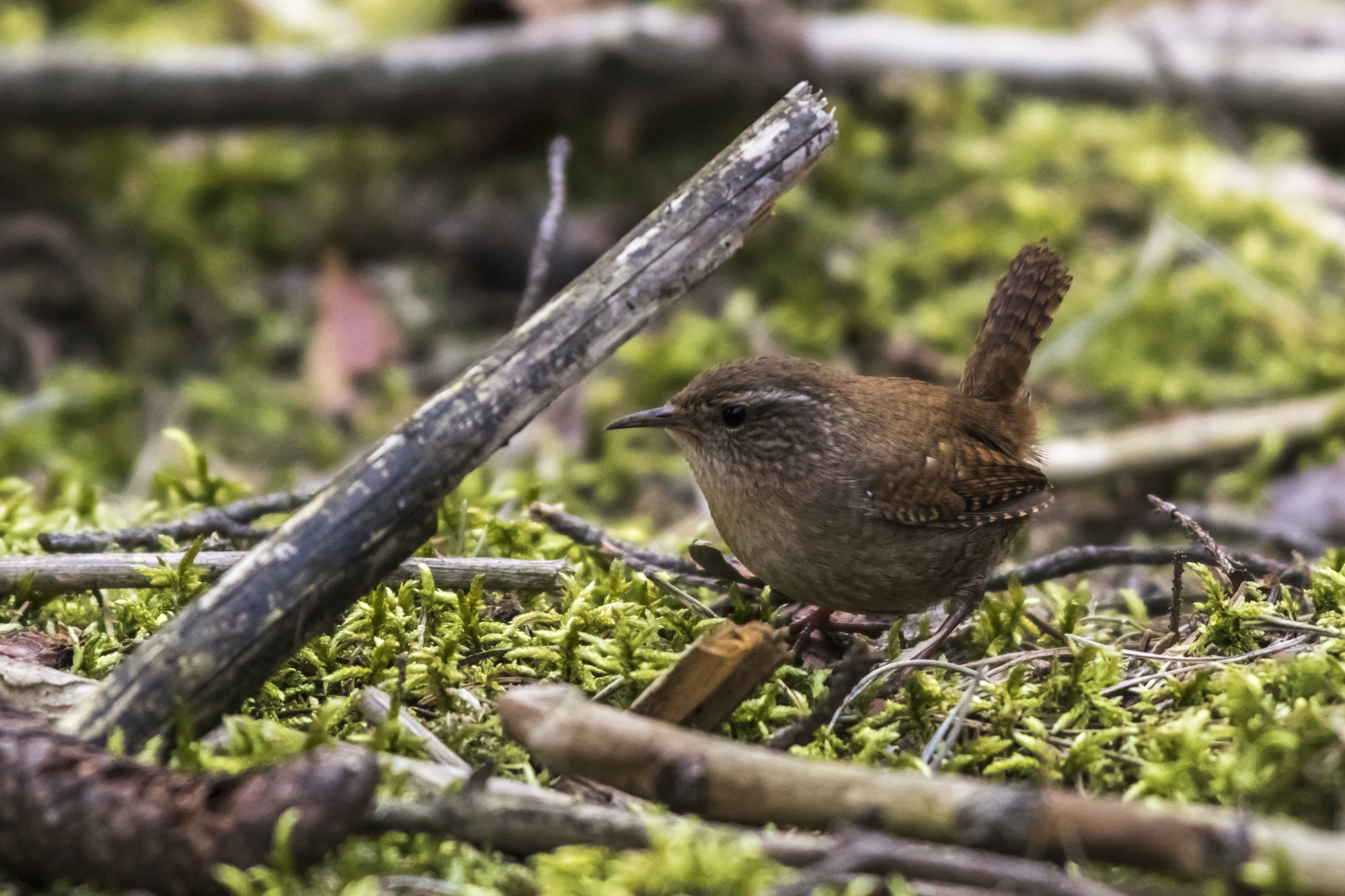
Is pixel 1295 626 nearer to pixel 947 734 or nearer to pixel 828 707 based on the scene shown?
pixel 947 734

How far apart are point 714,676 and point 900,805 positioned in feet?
1.82

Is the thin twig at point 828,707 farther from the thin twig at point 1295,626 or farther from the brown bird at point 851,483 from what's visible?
the thin twig at point 1295,626

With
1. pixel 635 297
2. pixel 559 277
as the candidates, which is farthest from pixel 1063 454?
pixel 635 297

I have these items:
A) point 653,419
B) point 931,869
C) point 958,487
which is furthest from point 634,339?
point 931,869

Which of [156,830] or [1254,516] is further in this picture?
[1254,516]

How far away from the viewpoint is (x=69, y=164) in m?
6.65

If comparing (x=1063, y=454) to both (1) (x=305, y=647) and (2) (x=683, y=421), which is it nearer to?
(2) (x=683, y=421)

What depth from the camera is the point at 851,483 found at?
320cm

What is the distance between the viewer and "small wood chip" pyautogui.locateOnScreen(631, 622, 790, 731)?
2373 millimetres

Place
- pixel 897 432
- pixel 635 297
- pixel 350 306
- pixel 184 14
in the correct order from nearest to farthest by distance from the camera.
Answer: pixel 635 297
pixel 897 432
pixel 350 306
pixel 184 14

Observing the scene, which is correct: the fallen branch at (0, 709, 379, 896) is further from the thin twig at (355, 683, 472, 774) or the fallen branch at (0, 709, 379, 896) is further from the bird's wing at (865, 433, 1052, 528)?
the bird's wing at (865, 433, 1052, 528)

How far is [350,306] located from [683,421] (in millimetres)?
3735

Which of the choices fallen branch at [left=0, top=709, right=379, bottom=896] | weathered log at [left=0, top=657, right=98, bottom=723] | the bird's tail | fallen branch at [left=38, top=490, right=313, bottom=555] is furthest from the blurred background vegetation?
fallen branch at [left=0, top=709, right=379, bottom=896]

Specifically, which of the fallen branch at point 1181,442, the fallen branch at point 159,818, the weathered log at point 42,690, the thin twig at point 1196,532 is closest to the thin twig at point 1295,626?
the thin twig at point 1196,532
